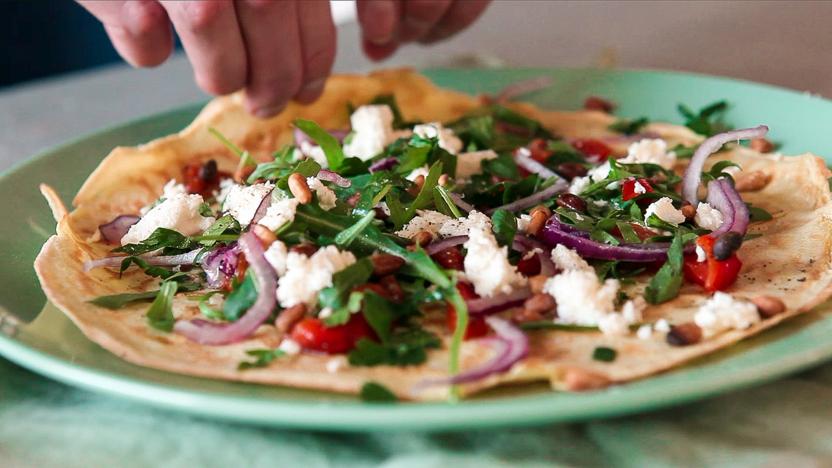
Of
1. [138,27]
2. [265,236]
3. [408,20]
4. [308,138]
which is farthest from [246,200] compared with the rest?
[408,20]

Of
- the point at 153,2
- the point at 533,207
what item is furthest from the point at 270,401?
the point at 153,2

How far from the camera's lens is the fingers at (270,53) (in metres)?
3.86

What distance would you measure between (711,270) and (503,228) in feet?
2.19

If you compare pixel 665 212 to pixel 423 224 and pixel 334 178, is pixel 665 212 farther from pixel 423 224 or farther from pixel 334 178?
pixel 334 178

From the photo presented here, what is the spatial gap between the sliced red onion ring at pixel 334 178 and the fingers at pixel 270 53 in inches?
34.6

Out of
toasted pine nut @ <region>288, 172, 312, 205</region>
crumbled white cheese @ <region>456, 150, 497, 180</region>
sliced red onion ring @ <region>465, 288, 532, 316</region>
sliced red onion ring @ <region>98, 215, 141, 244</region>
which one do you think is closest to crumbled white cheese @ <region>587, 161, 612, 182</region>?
crumbled white cheese @ <region>456, 150, 497, 180</region>

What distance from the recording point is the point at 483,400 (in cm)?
223

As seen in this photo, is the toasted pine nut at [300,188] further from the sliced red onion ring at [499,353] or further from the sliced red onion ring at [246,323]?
the sliced red onion ring at [499,353]

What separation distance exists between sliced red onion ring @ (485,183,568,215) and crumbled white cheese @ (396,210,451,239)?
1.01 ft

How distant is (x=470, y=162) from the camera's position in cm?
381

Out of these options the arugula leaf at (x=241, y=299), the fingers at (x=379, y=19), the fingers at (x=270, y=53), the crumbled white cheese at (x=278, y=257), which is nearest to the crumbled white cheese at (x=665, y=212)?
the crumbled white cheese at (x=278, y=257)

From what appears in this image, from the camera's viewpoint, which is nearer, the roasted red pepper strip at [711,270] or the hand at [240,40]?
the roasted red pepper strip at [711,270]

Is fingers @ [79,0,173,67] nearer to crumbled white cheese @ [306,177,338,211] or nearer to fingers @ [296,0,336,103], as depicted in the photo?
fingers @ [296,0,336,103]

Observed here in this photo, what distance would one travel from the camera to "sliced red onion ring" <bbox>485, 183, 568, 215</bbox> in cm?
335
